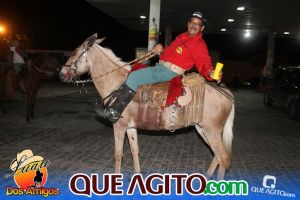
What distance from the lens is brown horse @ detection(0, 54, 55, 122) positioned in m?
11.9

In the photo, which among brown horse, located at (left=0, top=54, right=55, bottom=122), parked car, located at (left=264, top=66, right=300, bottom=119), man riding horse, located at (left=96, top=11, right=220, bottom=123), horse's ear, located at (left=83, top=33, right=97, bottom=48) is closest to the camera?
man riding horse, located at (left=96, top=11, right=220, bottom=123)

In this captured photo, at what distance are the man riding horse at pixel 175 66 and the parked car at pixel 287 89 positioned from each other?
9.84 m

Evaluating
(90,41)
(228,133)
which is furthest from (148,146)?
(90,41)

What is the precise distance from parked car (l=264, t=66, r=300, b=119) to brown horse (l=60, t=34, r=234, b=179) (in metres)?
9.31

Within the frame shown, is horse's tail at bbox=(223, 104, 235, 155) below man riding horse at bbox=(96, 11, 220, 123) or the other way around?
below

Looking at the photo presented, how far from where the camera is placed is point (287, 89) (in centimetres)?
1527

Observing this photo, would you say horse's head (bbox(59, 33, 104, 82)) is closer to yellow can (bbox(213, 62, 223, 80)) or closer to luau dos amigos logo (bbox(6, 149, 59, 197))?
luau dos amigos logo (bbox(6, 149, 59, 197))

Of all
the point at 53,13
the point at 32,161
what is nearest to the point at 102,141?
the point at 32,161

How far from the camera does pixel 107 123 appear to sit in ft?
38.9

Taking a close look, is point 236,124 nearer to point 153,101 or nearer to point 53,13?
point 153,101

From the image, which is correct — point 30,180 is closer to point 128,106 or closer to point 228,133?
point 128,106

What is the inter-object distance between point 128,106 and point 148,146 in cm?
337

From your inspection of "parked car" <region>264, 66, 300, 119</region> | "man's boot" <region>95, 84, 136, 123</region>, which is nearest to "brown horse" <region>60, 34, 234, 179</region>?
"man's boot" <region>95, 84, 136, 123</region>

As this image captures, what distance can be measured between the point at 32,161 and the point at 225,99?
11.8 ft
